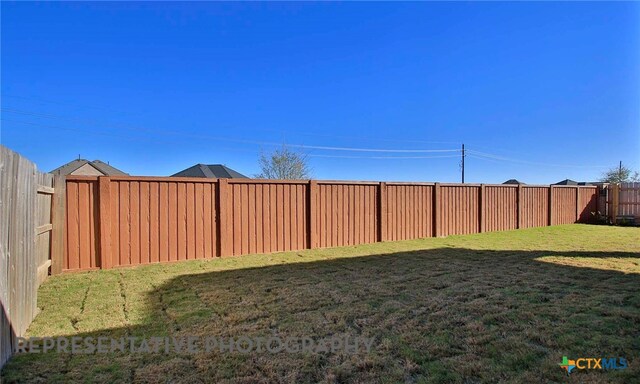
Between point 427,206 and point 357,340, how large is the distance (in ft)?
20.8

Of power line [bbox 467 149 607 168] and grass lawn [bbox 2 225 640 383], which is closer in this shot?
grass lawn [bbox 2 225 640 383]

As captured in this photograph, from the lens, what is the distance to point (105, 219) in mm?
4836

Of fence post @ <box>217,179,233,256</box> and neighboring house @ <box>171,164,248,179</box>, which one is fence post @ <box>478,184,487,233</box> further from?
neighboring house @ <box>171,164,248,179</box>

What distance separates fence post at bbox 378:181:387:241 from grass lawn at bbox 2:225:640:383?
1.86 m

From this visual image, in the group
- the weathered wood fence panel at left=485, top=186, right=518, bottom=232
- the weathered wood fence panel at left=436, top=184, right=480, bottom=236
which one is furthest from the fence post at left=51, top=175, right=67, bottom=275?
the weathered wood fence panel at left=485, top=186, right=518, bottom=232

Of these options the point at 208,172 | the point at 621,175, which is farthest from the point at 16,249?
the point at 621,175

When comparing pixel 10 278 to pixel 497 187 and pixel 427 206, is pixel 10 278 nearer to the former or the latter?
pixel 427 206

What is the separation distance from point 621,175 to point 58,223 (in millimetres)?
44394

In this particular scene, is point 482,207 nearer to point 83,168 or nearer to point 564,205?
point 564,205

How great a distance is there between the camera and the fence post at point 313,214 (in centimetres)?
656

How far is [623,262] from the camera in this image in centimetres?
505

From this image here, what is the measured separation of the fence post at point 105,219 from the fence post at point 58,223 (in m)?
0.42

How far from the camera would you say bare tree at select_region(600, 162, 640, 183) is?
3222cm

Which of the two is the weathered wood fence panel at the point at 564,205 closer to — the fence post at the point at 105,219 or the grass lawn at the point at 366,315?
the grass lawn at the point at 366,315
